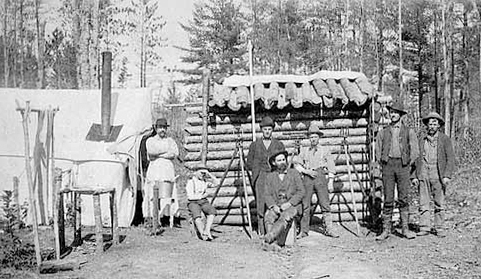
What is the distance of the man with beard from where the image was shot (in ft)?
31.9

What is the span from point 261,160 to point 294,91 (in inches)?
76.2

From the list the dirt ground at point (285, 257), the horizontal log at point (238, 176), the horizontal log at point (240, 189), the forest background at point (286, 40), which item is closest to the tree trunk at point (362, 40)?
the forest background at point (286, 40)

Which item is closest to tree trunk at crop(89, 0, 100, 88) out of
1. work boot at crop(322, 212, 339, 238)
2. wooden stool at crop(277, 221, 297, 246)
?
work boot at crop(322, 212, 339, 238)

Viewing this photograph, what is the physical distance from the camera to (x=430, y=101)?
124 ft

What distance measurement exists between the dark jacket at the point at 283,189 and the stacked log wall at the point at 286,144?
2.29 meters

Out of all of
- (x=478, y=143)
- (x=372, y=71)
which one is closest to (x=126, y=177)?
(x=478, y=143)

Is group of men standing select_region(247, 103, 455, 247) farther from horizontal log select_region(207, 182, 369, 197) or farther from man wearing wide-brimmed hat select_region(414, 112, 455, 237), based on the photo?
horizontal log select_region(207, 182, 369, 197)

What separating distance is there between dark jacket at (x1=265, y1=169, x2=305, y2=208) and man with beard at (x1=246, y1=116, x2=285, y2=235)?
676 millimetres

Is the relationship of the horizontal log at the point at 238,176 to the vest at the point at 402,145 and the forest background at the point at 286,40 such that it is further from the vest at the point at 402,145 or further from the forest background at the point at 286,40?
the forest background at the point at 286,40

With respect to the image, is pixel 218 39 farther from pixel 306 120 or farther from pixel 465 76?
pixel 306 120

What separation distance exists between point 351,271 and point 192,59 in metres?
24.7

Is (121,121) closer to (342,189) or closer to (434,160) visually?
(342,189)

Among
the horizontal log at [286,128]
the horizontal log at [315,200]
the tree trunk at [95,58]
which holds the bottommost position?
the horizontal log at [315,200]

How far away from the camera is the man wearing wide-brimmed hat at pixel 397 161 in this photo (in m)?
9.23
